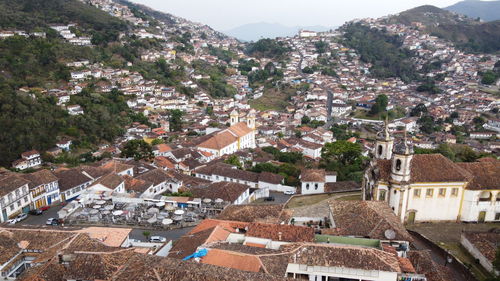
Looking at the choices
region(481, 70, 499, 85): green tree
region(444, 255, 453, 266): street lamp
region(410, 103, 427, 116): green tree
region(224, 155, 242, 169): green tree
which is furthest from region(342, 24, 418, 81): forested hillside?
region(444, 255, 453, 266): street lamp

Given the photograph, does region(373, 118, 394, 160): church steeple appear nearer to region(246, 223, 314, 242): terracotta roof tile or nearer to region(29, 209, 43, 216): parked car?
region(246, 223, 314, 242): terracotta roof tile

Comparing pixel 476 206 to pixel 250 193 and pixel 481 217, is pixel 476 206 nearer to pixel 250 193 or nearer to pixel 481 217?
pixel 481 217

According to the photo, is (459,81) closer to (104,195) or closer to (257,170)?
(257,170)

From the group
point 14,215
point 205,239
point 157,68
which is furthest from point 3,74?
point 205,239

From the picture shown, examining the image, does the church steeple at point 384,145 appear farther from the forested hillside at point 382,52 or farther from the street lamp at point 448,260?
the forested hillside at point 382,52

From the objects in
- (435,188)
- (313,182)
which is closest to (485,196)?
(435,188)
